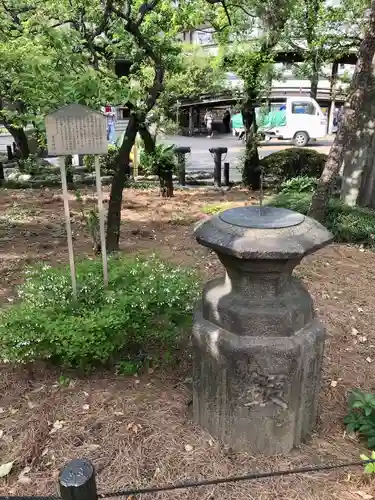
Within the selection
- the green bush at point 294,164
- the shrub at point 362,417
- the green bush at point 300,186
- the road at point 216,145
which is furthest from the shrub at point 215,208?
the shrub at point 362,417

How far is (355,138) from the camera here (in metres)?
8.09

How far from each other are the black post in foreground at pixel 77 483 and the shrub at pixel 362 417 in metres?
1.92

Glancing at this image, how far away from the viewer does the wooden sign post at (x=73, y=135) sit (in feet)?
11.3

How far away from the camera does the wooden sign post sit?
11.3 ft

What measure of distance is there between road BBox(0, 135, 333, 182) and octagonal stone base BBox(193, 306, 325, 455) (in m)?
11.1

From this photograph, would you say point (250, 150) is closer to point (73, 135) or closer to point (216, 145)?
point (73, 135)

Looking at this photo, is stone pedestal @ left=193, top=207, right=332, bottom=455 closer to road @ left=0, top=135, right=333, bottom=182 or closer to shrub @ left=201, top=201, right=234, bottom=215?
shrub @ left=201, top=201, right=234, bottom=215

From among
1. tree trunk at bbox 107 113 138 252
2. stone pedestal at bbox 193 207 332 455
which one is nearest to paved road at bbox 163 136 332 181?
tree trunk at bbox 107 113 138 252

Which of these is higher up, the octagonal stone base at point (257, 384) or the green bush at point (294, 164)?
the green bush at point (294, 164)

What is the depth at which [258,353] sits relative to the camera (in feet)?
8.29

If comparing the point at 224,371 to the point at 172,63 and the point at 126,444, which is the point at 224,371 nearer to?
the point at 126,444

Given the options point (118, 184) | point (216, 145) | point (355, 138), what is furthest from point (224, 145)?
point (118, 184)

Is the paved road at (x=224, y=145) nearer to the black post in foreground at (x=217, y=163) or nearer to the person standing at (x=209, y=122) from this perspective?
the person standing at (x=209, y=122)

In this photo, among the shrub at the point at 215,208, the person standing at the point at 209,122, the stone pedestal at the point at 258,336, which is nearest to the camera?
the stone pedestal at the point at 258,336
